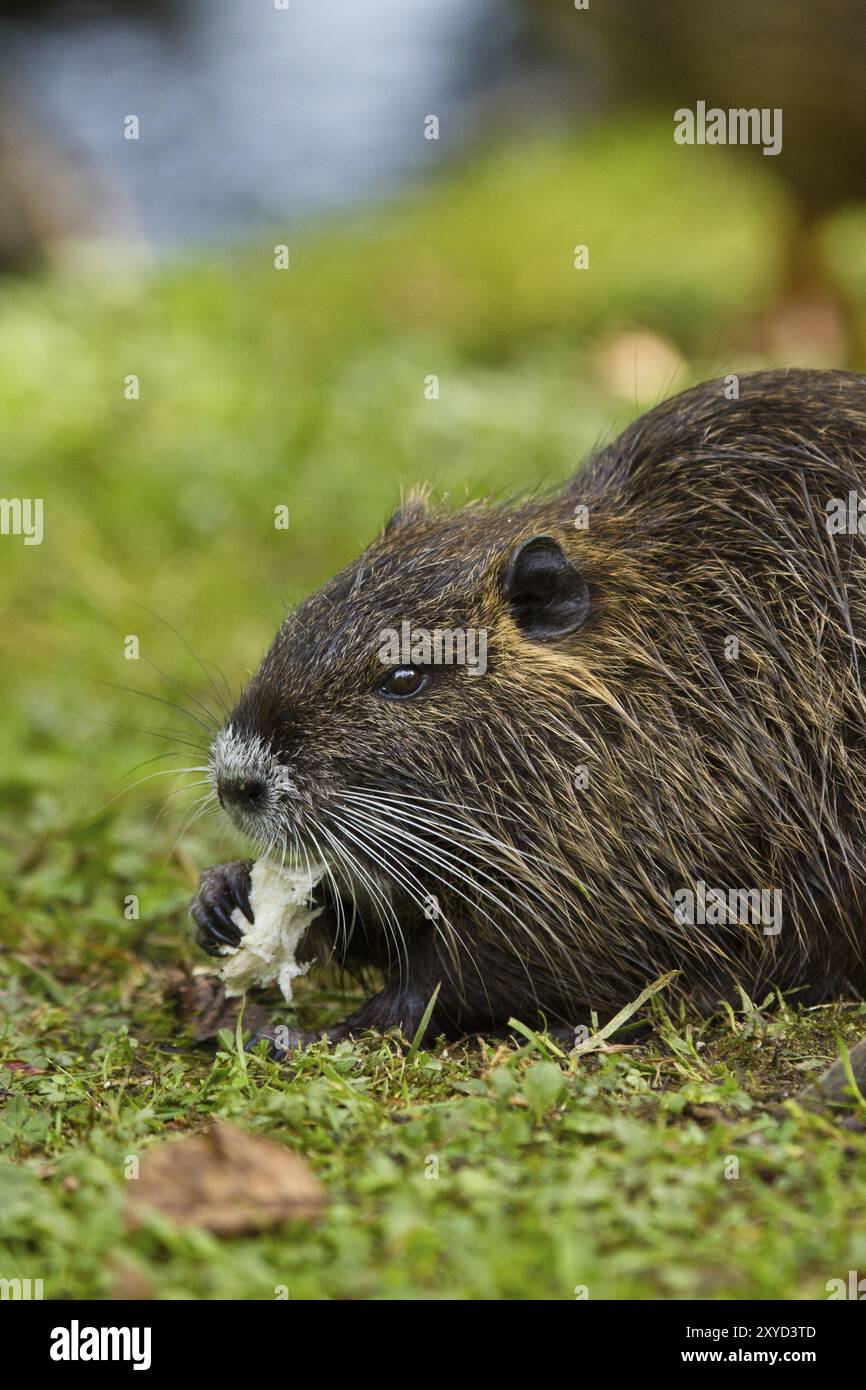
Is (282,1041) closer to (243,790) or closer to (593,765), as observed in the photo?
(243,790)

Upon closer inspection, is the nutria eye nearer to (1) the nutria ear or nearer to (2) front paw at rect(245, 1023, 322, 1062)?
(1) the nutria ear

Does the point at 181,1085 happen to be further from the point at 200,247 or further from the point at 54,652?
the point at 200,247

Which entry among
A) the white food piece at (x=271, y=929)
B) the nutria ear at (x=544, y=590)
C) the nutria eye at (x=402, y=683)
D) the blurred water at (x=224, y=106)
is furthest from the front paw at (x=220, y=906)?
the blurred water at (x=224, y=106)

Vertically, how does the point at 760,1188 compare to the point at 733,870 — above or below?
below

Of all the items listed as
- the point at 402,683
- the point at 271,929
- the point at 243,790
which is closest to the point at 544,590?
the point at 402,683

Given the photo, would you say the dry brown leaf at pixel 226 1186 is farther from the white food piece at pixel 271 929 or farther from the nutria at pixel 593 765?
the white food piece at pixel 271 929

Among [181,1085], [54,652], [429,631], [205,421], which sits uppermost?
[205,421]
